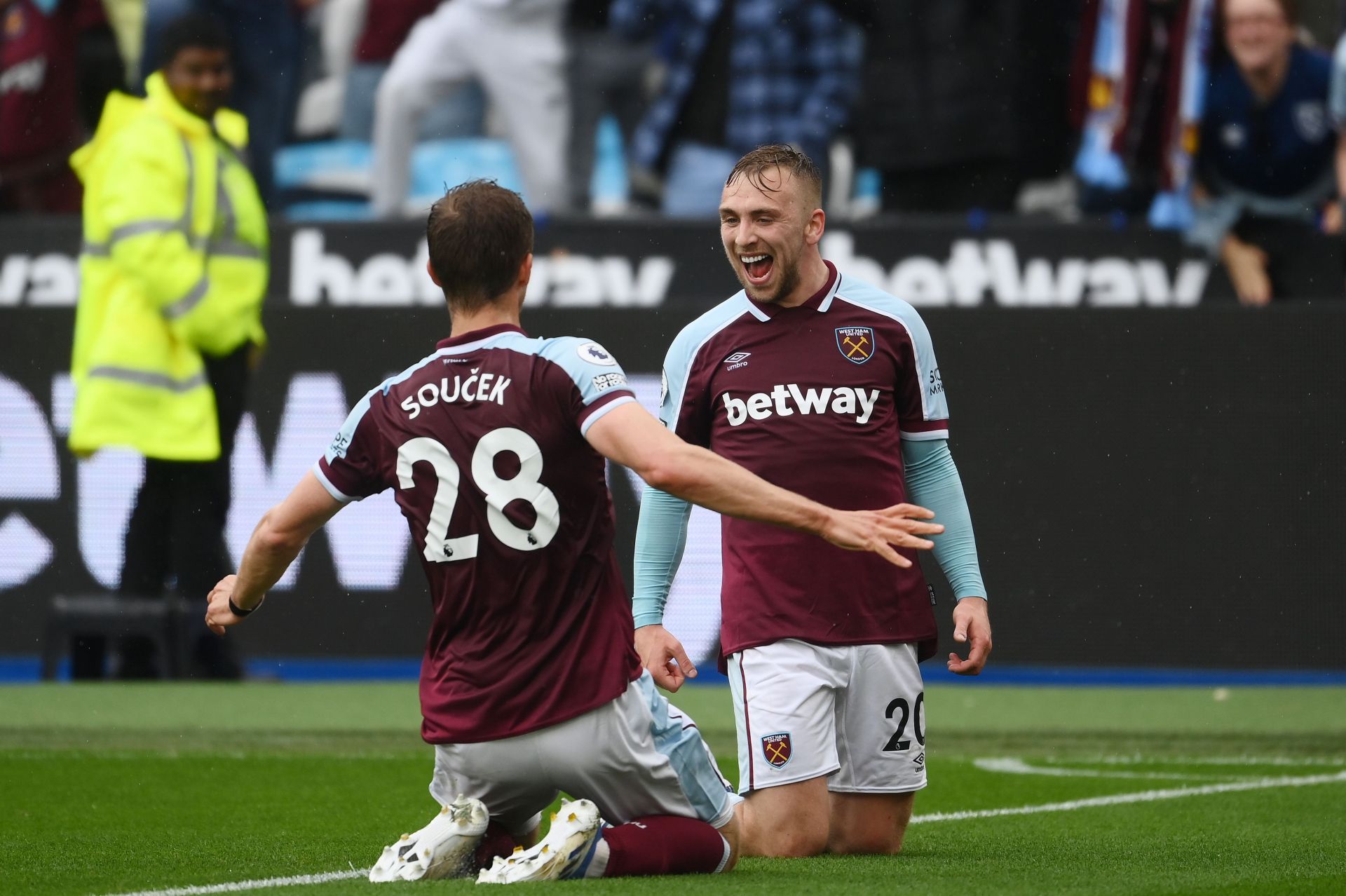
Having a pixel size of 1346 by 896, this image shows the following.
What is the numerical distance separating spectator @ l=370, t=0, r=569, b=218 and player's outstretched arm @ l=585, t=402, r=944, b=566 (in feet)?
23.8

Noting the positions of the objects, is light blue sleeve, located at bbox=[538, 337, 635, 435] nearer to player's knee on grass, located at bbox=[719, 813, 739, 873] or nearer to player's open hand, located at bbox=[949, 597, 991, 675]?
player's knee on grass, located at bbox=[719, 813, 739, 873]

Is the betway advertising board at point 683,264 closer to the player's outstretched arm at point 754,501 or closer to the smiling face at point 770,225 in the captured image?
the smiling face at point 770,225

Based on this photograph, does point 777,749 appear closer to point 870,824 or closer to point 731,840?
point 870,824

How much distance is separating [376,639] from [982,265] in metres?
3.45

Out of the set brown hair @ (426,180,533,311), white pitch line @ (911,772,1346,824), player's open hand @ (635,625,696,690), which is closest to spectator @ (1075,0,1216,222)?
white pitch line @ (911,772,1346,824)

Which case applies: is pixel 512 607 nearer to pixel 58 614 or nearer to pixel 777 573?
pixel 777 573

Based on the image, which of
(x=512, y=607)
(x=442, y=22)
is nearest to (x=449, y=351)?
(x=512, y=607)

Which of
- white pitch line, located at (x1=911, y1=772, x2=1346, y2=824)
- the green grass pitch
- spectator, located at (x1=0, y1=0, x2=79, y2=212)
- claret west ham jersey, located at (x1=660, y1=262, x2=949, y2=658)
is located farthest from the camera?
spectator, located at (x1=0, y1=0, x2=79, y2=212)

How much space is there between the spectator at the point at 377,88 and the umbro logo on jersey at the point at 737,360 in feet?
21.1

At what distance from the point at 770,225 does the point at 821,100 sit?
5.68 m

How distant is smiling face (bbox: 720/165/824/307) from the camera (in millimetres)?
5523

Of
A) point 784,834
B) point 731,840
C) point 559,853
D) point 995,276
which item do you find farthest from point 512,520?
Result: point 995,276

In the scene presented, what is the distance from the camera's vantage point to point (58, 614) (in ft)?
32.6

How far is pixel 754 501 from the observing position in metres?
4.27
